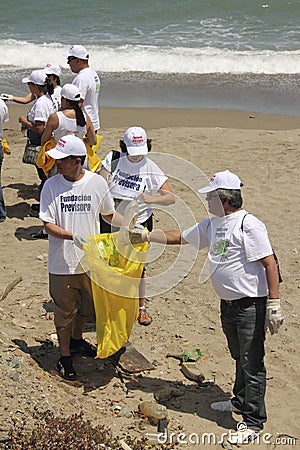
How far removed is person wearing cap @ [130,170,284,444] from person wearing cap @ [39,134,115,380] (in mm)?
913

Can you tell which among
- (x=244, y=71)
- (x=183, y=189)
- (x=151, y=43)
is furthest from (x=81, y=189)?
(x=151, y=43)

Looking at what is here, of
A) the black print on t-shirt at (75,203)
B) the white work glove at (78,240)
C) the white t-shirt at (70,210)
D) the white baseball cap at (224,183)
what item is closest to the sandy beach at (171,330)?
the white t-shirt at (70,210)

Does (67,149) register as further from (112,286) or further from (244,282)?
(244,282)

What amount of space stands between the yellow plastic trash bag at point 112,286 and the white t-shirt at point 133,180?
65 centimetres

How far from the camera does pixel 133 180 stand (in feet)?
Answer: 21.6

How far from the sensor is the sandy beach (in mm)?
5645

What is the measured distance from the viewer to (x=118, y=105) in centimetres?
1617

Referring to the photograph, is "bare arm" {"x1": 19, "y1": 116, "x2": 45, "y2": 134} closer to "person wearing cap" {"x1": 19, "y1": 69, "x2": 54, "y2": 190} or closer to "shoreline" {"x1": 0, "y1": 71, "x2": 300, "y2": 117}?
"person wearing cap" {"x1": 19, "y1": 69, "x2": 54, "y2": 190}

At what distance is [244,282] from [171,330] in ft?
6.50

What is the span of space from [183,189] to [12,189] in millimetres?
2400

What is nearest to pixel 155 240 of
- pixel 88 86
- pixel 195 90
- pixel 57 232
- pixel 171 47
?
pixel 57 232

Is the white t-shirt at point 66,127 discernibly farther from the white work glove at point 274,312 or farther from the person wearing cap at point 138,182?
the white work glove at point 274,312

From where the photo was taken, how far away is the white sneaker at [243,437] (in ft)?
17.7

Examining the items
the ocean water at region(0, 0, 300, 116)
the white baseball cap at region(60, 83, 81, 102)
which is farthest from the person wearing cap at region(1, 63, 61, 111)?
the ocean water at region(0, 0, 300, 116)
